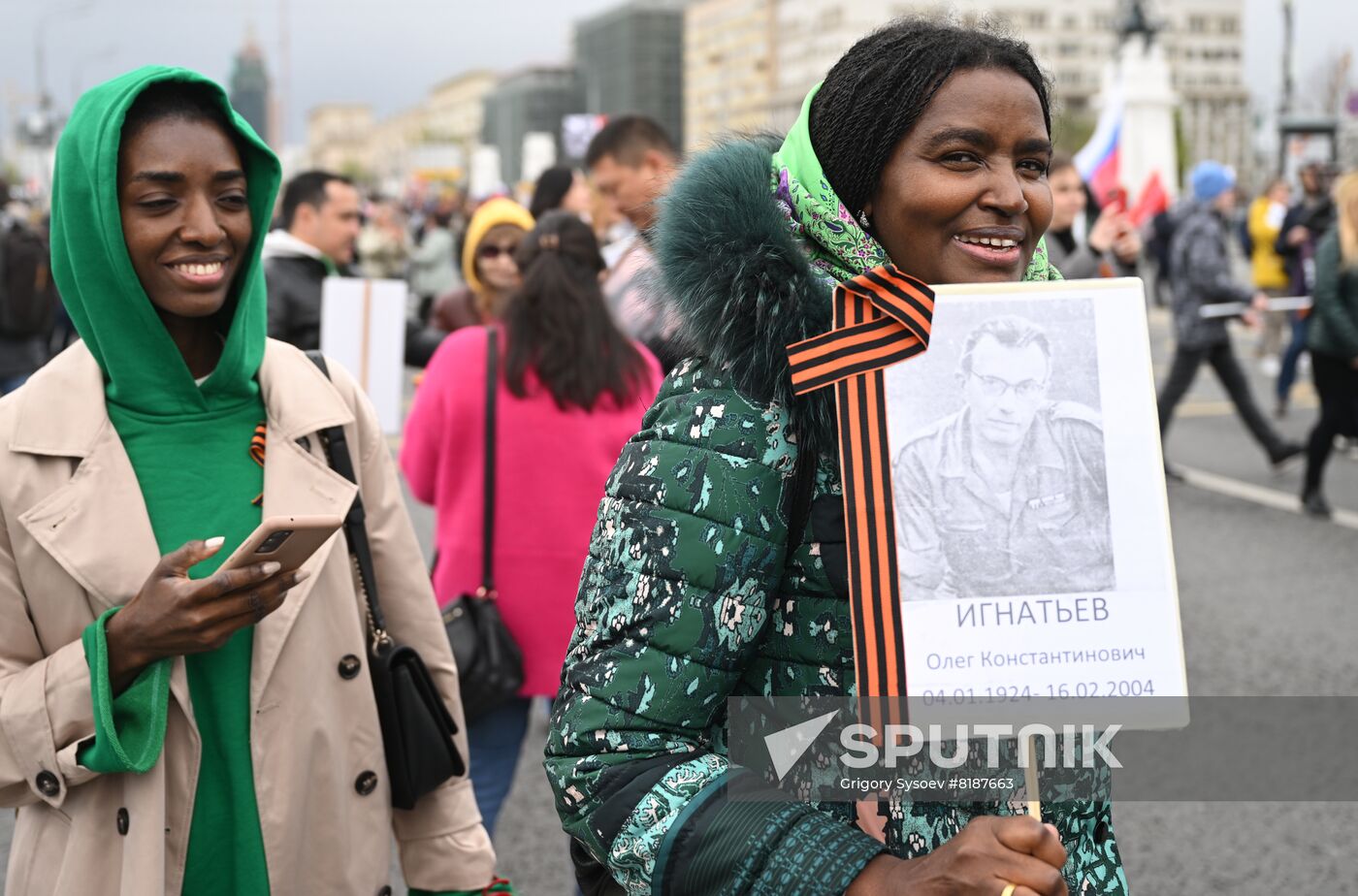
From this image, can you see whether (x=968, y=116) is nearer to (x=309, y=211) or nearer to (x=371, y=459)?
(x=371, y=459)

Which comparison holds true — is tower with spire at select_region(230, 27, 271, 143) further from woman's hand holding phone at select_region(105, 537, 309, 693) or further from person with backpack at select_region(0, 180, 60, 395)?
woman's hand holding phone at select_region(105, 537, 309, 693)

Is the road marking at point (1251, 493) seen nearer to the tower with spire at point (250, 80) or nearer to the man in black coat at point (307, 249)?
the man in black coat at point (307, 249)

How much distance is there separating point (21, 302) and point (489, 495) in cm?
604

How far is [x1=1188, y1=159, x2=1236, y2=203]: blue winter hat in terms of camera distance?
33.1 feet

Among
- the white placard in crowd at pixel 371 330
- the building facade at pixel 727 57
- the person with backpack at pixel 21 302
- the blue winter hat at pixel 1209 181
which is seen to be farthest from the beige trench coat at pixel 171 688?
the building facade at pixel 727 57

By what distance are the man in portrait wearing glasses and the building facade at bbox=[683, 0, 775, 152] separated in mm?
128739

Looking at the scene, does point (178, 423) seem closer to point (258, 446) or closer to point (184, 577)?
point (258, 446)

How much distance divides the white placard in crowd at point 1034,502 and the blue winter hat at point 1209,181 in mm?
9393

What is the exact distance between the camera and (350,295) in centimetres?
492

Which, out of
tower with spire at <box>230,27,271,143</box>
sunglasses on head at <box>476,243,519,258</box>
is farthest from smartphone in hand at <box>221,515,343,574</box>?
tower with spire at <box>230,27,271,143</box>

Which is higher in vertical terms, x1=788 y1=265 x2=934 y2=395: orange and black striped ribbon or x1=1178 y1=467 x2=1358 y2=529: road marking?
x1=788 y1=265 x2=934 y2=395: orange and black striped ribbon

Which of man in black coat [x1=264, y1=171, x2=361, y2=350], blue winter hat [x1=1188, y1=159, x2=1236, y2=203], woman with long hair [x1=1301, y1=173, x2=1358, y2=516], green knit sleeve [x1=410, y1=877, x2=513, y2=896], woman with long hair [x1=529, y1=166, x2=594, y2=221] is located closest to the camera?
green knit sleeve [x1=410, y1=877, x2=513, y2=896]

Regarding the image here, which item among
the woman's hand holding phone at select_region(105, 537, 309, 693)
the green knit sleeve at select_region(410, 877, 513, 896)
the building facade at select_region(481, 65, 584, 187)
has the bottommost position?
the green knit sleeve at select_region(410, 877, 513, 896)

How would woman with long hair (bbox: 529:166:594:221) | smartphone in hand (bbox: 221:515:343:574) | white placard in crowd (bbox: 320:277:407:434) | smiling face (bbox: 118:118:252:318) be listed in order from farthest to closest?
woman with long hair (bbox: 529:166:594:221) < white placard in crowd (bbox: 320:277:407:434) < smiling face (bbox: 118:118:252:318) < smartphone in hand (bbox: 221:515:343:574)
